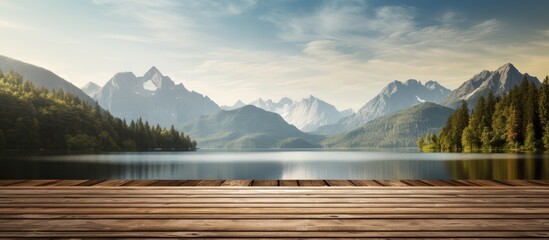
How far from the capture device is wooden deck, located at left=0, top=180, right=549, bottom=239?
6.73 metres

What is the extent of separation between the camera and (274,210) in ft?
27.3

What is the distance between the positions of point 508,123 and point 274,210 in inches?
6182

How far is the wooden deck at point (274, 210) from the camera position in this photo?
673cm

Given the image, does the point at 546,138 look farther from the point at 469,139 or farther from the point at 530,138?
the point at 469,139

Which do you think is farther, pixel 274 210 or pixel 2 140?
pixel 2 140

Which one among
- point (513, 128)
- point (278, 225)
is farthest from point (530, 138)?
point (278, 225)

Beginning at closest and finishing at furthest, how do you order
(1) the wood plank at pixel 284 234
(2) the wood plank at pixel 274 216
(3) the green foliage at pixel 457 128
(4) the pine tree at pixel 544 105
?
(1) the wood plank at pixel 284 234 < (2) the wood plank at pixel 274 216 < (4) the pine tree at pixel 544 105 < (3) the green foliage at pixel 457 128

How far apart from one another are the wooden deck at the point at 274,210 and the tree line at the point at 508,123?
14164 cm

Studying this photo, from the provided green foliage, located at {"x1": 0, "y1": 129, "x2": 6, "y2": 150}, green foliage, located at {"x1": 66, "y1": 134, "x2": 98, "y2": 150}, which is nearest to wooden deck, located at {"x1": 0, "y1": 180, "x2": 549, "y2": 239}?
green foliage, located at {"x1": 0, "y1": 129, "x2": 6, "y2": 150}

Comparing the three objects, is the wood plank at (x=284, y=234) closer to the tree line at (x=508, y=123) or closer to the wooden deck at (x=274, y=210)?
the wooden deck at (x=274, y=210)

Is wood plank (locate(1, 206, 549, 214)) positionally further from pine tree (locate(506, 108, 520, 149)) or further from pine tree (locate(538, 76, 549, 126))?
pine tree (locate(506, 108, 520, 149))

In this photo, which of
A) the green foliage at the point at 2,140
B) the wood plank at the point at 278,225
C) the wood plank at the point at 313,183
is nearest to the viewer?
the wood plank at the point at 278,225

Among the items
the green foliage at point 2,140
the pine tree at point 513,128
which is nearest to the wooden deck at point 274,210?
the pine tree at point 513,128

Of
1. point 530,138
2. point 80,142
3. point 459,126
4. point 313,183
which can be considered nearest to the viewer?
point 313,183
